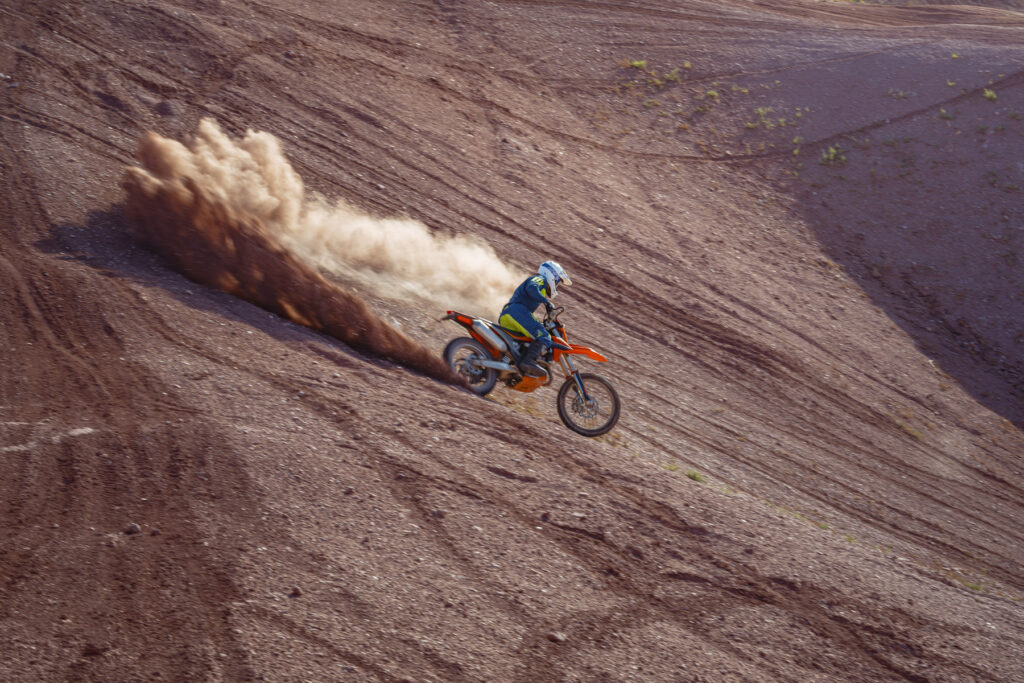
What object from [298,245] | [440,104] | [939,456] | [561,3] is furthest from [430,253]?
[561,3]

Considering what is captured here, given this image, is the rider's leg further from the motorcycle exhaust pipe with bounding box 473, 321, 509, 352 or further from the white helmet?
the white helmet

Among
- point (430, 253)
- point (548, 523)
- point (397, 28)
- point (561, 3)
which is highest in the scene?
point (561, 3)

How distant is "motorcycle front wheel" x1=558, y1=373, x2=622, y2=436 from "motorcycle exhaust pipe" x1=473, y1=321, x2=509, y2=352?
3.11ft

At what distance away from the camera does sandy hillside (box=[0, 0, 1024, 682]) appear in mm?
5273

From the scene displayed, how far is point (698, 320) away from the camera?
14.3 m

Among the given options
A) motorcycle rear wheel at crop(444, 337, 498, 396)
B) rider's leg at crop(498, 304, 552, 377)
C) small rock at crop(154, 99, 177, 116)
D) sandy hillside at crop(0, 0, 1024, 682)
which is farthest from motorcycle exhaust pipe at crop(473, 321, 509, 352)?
small rock at crop(154, 99, 177, 116)

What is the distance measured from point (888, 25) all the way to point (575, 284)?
20.4 metres

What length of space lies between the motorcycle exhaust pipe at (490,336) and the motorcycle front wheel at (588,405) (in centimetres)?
95

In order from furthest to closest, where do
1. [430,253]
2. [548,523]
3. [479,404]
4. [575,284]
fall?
[575,284] → [430,253] → [479,404] → [548,523]

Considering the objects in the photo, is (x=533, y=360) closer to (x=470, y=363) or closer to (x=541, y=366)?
(x=541, y=366)

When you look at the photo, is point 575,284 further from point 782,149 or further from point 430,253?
point 782,149

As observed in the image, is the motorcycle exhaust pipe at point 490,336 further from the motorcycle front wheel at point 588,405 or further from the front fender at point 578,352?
the motorcycle front wheel at point 588,405

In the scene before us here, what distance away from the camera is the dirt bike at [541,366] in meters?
9.41

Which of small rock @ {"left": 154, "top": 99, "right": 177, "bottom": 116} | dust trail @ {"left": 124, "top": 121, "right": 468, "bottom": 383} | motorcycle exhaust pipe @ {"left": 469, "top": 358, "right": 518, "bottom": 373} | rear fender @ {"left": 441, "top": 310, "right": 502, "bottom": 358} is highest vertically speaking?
small rock @ {"left": 154, "top": 99, "right": 177, "bottom": 116}
